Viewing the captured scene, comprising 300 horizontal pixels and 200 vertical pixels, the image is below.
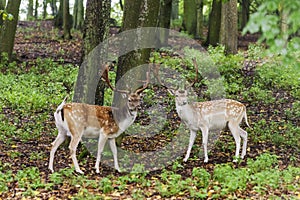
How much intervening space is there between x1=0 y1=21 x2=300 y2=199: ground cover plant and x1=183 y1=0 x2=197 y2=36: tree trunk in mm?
7739

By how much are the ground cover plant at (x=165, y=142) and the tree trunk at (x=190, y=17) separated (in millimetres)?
7739

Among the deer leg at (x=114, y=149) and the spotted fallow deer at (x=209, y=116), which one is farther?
the spotted fallow deer at (x=209, y=116)

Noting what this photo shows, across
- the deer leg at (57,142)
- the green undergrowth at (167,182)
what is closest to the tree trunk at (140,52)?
the deer leg at (57,142)

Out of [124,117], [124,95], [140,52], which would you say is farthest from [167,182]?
[140,52]

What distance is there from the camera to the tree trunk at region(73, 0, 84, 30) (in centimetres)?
2536

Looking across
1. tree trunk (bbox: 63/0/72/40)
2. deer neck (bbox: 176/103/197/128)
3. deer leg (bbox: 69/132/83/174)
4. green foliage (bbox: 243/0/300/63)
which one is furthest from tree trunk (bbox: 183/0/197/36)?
green foliage (bbox: 243/0/300/63)

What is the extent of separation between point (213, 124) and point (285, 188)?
218 cm

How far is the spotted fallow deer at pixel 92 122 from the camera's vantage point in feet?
26.1

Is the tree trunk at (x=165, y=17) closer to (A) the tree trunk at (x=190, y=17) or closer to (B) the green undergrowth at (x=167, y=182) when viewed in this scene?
(A) the tree trunk at (x=190, y=17)

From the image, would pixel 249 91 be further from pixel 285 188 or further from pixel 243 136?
pixel 285 188

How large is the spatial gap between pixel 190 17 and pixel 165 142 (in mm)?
14728

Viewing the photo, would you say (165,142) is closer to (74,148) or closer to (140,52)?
(140,52)

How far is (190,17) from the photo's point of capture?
2361cm

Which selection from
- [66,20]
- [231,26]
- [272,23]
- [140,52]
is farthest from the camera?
[66,20]
